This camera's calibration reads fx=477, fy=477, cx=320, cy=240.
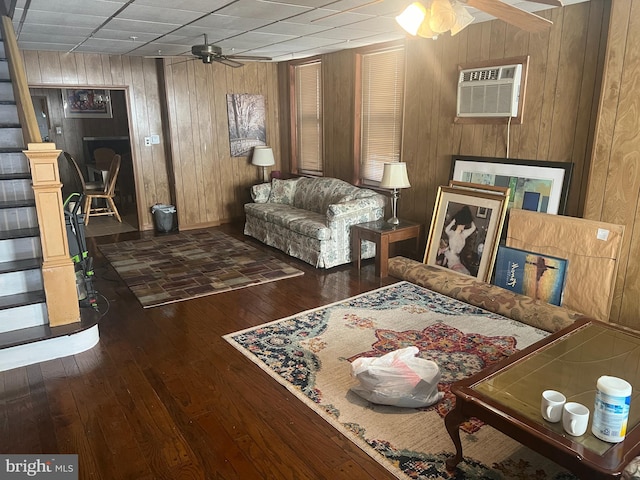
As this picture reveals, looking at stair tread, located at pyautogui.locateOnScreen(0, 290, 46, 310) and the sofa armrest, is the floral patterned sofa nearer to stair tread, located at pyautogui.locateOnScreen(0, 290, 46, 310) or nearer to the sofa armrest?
the sofa armrest

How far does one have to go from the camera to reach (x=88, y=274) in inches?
146

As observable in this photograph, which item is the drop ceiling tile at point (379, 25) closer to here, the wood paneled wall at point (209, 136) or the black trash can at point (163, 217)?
the wood paneled wall at point (209, 136)

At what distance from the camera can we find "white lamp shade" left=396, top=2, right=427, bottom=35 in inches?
89.4

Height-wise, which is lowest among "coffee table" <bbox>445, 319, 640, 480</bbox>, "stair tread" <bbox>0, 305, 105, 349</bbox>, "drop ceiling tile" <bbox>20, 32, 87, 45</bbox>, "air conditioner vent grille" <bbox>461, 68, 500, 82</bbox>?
"stair tread" <bbox>0, 305, 105, 349</bbox>

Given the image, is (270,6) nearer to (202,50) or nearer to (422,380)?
(202,50)

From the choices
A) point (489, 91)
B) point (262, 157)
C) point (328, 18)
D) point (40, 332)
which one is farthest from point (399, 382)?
point (262, 157)

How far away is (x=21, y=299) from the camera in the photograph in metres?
3.25

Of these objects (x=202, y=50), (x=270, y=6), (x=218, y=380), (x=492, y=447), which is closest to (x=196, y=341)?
(x=218, y=380)

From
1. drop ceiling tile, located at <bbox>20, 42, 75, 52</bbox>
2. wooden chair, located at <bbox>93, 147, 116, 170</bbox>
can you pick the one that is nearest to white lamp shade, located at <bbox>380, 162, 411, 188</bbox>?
drop ceiling tile, located at <bbox>20, 42, 75, 52</bbox>

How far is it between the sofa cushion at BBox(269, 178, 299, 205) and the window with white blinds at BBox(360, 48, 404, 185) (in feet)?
3.41

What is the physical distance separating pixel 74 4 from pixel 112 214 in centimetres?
475

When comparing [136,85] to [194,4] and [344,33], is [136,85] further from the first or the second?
[194,4]

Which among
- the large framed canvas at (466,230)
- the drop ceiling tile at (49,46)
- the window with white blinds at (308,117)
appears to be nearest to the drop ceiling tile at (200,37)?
the drop ceiling tile at (49,46)

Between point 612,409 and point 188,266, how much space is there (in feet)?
14.2
